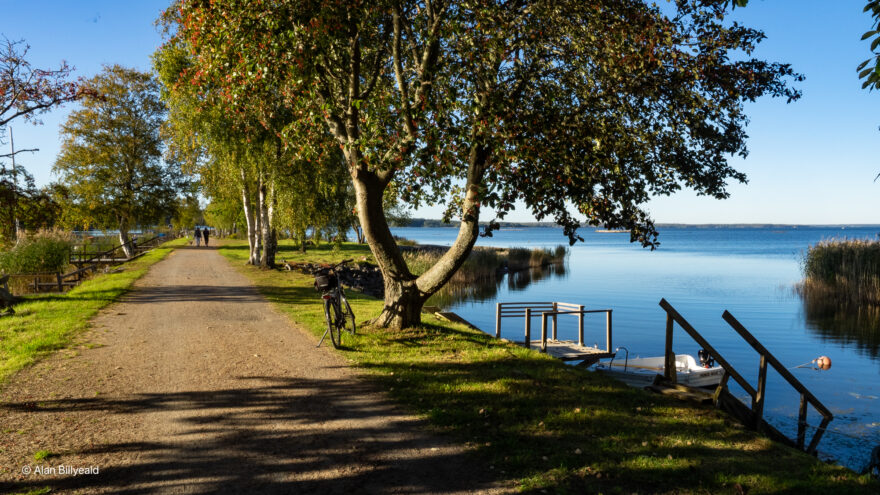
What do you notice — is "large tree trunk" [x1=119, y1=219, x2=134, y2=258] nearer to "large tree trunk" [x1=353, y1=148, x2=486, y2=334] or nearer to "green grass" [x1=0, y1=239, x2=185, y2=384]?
"green grass" [x1=0, y1=239, x2=185, y2=384]

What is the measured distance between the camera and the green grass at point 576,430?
5344mm

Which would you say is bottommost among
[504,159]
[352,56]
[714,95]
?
[504,159]

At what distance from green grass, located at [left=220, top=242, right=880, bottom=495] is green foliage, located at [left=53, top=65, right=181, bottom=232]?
38233 millimetres

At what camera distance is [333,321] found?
1089 cm

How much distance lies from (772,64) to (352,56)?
325 inches

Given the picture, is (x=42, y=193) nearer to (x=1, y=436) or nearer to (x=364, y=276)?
(x=1, y=436)

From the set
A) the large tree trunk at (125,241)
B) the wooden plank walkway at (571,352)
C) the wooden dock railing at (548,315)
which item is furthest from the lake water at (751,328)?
the large tree trunk at (125,241)

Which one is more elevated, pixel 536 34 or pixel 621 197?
pixel 536 34

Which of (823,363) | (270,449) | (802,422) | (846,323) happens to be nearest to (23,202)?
(270,449)

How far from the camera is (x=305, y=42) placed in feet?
32.5

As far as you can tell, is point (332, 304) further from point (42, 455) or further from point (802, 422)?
point (802, 422)

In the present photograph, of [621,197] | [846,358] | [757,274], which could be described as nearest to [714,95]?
[621,197]

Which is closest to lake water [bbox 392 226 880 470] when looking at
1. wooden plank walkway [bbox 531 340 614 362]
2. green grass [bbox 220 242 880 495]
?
wooden plank walkway [bbox 531 340 614 362]

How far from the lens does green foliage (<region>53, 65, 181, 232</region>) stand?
38625mm
